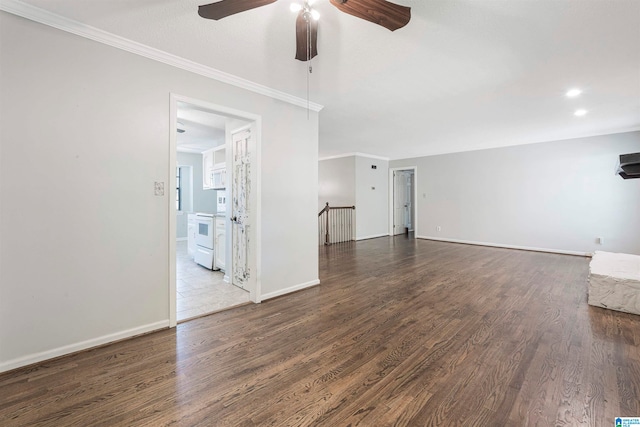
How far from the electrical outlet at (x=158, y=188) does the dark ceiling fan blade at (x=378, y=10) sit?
6.62 ft

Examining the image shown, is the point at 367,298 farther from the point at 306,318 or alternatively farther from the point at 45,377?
the point at 45,377

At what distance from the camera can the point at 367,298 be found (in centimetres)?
321

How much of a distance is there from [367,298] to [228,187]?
2352mm

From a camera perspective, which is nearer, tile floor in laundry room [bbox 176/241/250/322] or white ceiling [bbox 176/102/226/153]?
tile floor in laundry room [bbox 176/241/250/322]

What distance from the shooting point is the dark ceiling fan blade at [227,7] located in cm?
142

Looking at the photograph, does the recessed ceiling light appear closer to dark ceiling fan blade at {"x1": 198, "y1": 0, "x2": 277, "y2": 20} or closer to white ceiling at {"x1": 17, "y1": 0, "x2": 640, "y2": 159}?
white ceiling at {"x1": 17, "y1": 0, "x2": 640, "y2": 159}

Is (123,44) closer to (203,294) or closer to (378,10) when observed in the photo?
(378,10)

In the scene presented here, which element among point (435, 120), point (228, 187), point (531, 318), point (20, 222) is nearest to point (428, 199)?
point (435, 120)

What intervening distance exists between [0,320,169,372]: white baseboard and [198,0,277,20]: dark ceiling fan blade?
97.3 inches

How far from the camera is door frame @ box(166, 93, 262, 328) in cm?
247

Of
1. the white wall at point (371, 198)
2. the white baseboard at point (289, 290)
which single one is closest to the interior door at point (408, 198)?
the white wall at point (371, 198)

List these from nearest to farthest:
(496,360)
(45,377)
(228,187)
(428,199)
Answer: (45,377), (496,360), (228,187), (428,199)

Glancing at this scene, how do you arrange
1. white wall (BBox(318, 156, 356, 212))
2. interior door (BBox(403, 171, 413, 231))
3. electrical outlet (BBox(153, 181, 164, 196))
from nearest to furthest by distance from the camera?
electrical outlet (BBox(153, 181, 164, 196)), white wall (BBox(318, 156, 356, 212)), interior door (BBox(403, 171, 413, 231))

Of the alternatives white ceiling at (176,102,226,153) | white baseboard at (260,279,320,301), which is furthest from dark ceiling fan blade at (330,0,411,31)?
white baseboard at (260,279,320,301)
